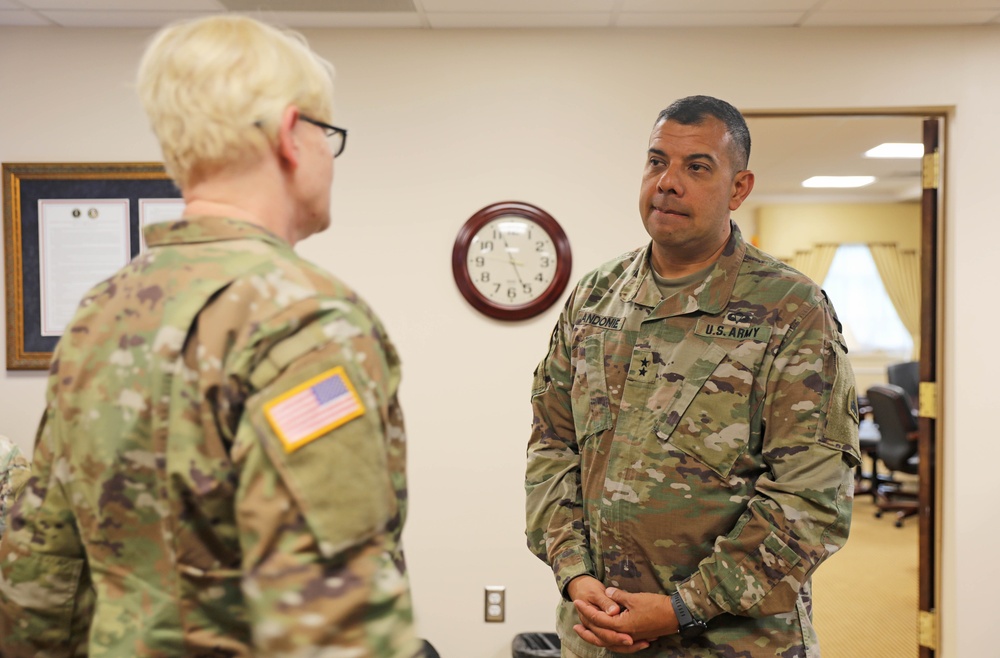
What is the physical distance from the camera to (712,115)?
1.62m

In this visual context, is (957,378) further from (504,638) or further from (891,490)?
(891,490)

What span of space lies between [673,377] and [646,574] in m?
0.39

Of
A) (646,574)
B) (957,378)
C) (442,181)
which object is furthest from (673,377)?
(957,378)

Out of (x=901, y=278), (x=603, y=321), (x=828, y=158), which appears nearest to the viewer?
(x=603, y=321)

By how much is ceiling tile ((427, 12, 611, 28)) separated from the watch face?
698mm

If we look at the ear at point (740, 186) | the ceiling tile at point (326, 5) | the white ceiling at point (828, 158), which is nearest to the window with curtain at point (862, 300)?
the white ceiling at point (828, 158)

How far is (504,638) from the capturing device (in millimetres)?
2996

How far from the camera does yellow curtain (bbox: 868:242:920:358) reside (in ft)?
29.2

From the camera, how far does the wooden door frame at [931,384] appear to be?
296 cm

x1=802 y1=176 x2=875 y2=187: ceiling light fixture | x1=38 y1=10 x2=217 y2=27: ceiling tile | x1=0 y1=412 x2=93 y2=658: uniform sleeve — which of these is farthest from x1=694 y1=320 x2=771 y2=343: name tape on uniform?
x1=802 y1=176 x2=875 y2=187: ceiling light fixture

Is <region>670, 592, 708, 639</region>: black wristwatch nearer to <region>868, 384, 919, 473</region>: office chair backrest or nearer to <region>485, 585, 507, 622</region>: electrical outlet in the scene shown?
<region>485, 585, 507, 622</region>: electrical outlet

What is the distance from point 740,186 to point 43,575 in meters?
1.42

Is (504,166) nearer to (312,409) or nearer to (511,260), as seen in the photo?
(511,260)

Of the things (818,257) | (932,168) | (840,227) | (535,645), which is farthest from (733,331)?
(840,227)
